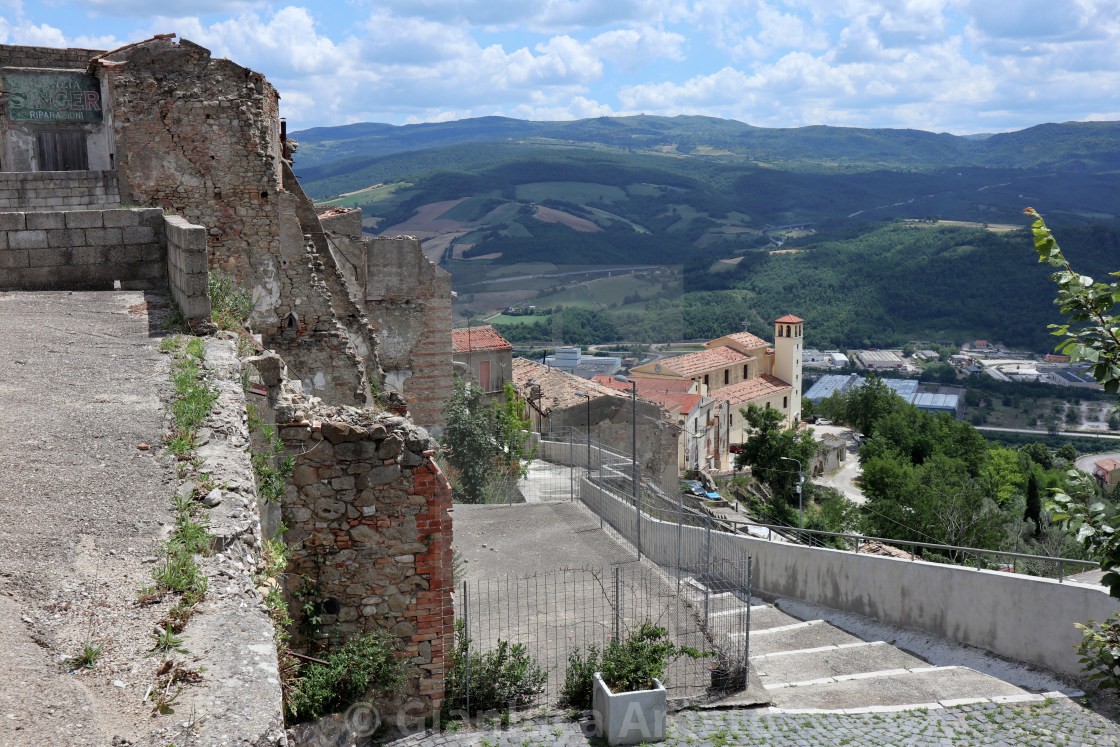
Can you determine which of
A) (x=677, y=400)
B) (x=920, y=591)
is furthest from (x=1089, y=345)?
(x=677, y=400)

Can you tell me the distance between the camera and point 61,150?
13414 mm

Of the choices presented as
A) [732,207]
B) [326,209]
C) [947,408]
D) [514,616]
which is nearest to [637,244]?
[947,408]

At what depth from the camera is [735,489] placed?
157 feet

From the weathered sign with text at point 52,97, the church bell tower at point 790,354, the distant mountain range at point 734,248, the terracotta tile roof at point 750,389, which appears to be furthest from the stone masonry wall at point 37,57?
the church bell tower at point 790,354

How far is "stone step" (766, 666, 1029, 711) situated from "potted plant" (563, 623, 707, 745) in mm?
1539

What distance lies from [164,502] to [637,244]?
12529 centimetres

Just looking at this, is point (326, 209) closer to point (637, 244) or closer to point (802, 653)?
point (802, 653)

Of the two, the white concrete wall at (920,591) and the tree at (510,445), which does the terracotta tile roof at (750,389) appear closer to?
the tree at (510,445)

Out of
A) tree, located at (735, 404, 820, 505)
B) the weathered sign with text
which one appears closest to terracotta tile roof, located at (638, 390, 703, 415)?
tree, located at (735, 404, 820, 505)

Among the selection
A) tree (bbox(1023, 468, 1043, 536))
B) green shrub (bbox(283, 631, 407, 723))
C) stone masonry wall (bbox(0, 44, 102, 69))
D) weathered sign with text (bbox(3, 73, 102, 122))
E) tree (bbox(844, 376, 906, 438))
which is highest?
stone masonry wall (bbox(0, 44, 102, 69))

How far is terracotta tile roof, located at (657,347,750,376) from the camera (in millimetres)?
58562

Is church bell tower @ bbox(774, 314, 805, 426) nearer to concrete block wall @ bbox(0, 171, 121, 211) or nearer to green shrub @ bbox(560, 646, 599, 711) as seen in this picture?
concrete block wall @ bbox(0, 171, 121, 211)

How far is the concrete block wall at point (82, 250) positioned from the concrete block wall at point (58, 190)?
3.10 metres

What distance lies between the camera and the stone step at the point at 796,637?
12.6 metres
